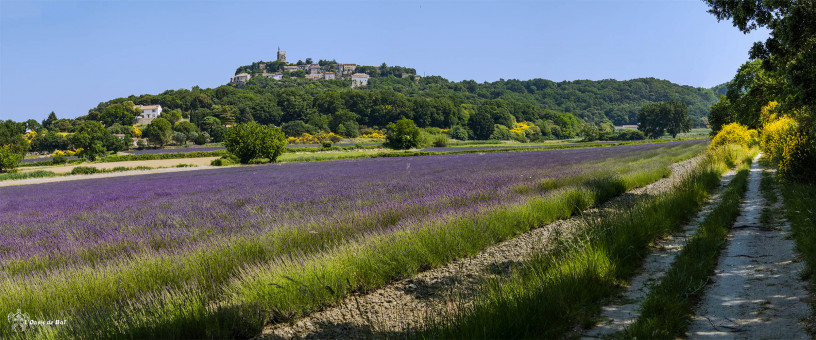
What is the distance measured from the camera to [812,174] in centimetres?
1064

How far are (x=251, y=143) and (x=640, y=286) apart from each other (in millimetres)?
45872

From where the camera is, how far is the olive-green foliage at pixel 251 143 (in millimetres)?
46375

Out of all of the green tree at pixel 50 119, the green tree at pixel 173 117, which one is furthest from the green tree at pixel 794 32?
the green tree at pixel 50 119

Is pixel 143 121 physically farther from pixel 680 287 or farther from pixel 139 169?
pixel 680 287

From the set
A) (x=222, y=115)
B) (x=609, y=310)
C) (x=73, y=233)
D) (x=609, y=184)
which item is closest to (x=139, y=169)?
(x=73, y=233)

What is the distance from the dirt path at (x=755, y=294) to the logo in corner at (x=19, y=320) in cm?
567

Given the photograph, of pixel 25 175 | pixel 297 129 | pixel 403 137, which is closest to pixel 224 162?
pixel 25 175

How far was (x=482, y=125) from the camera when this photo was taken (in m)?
133

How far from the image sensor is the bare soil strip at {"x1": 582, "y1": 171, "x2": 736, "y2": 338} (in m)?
3.88

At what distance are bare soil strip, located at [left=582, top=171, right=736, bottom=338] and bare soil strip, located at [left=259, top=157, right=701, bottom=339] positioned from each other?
1.06 m

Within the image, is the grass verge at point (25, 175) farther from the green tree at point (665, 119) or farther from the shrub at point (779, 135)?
the green tree at point (665, 119)

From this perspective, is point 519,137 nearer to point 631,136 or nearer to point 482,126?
point 482,126

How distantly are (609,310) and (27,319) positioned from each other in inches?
212

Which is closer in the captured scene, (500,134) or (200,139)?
(200,139)
